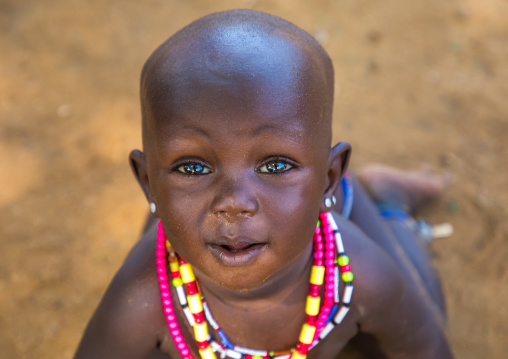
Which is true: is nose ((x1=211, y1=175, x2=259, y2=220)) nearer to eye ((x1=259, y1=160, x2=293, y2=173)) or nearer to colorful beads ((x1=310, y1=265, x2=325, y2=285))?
eye ((x1=259, y1=160, x2=293, y2=173))

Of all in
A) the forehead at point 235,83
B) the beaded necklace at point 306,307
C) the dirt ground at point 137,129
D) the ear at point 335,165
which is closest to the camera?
the forehead at point 235,83

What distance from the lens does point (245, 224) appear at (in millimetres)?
1390

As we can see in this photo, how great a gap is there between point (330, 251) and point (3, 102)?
9.05 ft

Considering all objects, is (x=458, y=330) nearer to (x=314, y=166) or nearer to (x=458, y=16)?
(x=314, y=166)

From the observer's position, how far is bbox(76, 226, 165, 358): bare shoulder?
1.83 m

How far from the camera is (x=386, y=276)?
6.27 ft

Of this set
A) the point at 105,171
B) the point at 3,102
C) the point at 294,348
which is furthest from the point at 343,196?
the point at 3,102

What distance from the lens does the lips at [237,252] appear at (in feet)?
4.72

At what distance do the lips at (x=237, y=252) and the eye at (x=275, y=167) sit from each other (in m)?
0.18

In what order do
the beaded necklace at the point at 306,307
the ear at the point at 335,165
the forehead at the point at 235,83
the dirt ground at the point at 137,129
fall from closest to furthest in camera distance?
the forehead at the point at 235,83 → the ear at the point at 335,165 → the beaded necklace at the point at 306,307 → the dirt ground at the point at 137,129

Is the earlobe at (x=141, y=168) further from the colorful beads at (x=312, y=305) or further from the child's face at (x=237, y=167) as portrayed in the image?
the colorful beads at (x=312, y=305)

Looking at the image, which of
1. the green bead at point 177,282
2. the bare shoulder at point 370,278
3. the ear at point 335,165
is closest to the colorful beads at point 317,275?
the bare shoulder at point 370,278

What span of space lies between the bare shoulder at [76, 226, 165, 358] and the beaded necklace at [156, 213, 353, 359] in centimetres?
6

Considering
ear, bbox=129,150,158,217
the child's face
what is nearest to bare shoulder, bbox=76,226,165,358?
ear, bbox=129,150,158,217
